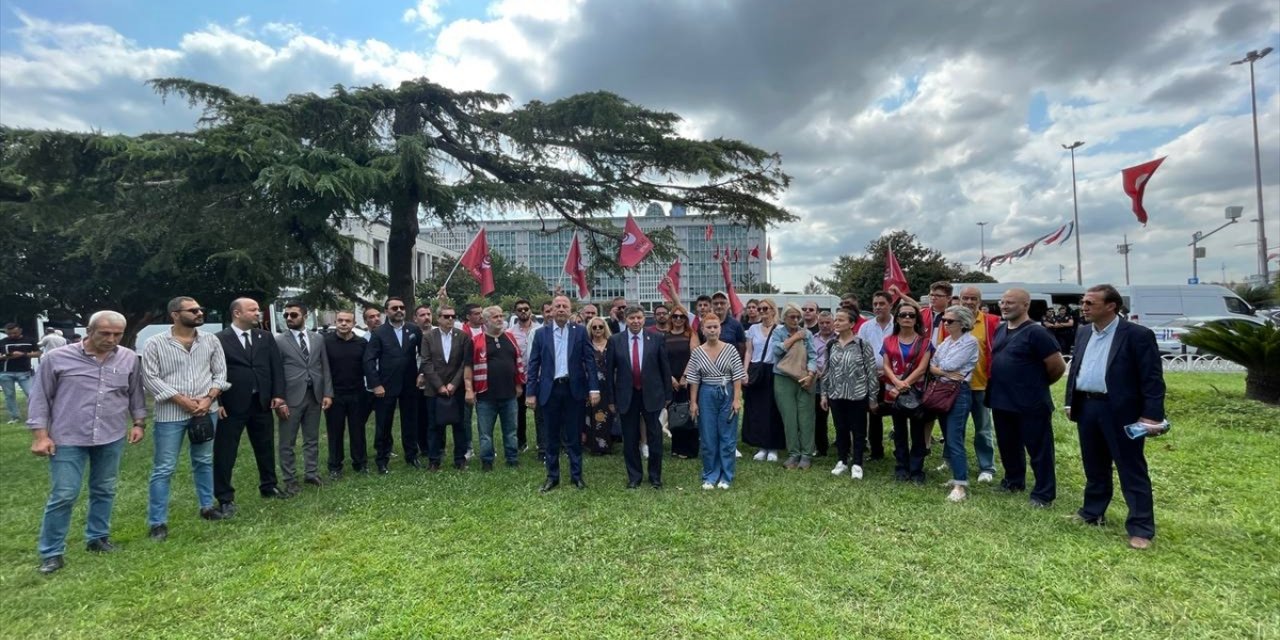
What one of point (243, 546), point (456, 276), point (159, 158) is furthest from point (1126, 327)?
point (456, 276)

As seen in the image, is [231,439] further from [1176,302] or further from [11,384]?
[1176,302]

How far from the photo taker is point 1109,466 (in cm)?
452

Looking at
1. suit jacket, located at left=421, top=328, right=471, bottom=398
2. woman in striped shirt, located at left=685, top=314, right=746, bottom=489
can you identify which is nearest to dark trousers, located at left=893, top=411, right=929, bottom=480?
woman in striped shirt, located at left=685, top=314, right=746, bottom=489

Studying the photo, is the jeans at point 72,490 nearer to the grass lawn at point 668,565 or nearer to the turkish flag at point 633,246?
the grass lawn at point 668,565

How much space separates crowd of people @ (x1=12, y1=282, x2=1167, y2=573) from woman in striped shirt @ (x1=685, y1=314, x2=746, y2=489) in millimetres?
19

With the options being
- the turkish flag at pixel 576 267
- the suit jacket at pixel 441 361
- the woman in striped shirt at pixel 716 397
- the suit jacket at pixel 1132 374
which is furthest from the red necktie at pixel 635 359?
the turkish flag at pixel 576 267

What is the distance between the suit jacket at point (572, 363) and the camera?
19.4 feet

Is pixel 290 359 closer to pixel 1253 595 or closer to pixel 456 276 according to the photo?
pixel 1253 595

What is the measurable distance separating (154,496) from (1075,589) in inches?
258

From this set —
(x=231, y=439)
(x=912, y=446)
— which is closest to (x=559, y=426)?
(x=231, y=439)

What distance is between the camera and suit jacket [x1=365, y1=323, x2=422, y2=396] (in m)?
6.52

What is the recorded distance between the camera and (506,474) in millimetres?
6434

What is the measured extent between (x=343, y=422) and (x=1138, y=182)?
12320mm

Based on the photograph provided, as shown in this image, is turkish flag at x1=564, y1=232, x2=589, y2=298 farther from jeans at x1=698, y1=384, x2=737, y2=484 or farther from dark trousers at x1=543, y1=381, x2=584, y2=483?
jeans at x1=698, y1=384, x2=737, y2=484
